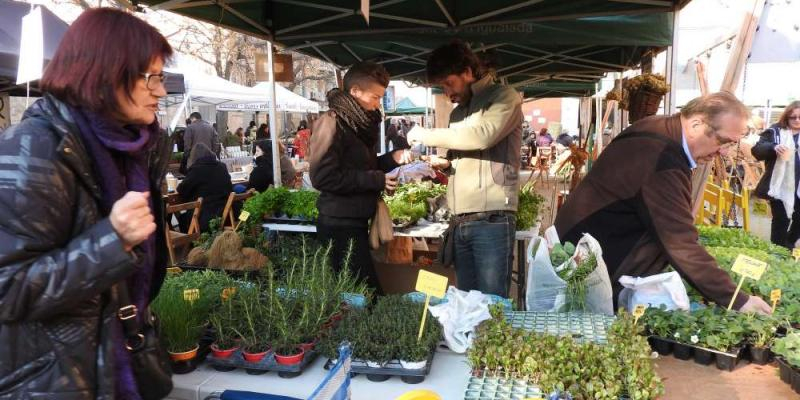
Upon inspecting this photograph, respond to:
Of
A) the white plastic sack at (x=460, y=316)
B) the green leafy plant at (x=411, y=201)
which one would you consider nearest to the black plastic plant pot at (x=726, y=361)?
the white plastic sack at (x=460, y=316)

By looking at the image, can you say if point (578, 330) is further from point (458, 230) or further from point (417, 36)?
point (417, 36)

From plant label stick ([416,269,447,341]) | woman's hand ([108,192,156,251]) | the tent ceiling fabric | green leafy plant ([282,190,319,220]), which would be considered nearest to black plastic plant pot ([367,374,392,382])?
plant label stick ([416,269,447,341])

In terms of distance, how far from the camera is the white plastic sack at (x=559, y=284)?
2.16 m

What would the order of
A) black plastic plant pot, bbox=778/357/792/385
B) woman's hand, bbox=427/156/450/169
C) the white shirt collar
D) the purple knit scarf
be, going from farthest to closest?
woman's hand, bbox=427/156/450/169 < the white shirt collar < black plastic plant pot, bbox=778/357/792/385 < the purple knit scarf

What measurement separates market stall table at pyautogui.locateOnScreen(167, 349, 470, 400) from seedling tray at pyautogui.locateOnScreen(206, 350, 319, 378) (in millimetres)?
16

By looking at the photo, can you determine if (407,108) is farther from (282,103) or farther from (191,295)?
(191,295)

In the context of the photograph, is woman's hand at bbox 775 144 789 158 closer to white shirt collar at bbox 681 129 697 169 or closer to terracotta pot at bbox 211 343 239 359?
white shirt collar at bbox 681 129 697 169

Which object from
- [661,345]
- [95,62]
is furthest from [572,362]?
[95,62]

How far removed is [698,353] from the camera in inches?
80.9

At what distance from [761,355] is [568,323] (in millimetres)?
739

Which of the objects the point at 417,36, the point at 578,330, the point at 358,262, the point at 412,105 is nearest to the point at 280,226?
the point at 358,262

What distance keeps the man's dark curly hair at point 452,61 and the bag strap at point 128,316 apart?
2.01 meters

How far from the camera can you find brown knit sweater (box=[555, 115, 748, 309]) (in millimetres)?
2180

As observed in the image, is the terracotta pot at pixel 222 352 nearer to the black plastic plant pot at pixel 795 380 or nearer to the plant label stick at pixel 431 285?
the plant label stick at pixel 431 285
